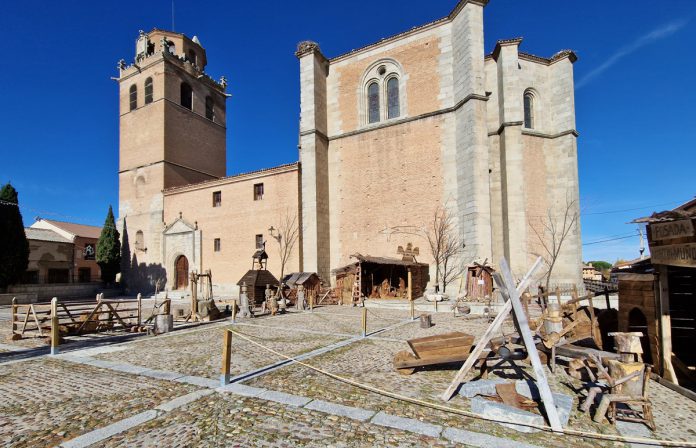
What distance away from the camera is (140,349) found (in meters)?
8.78

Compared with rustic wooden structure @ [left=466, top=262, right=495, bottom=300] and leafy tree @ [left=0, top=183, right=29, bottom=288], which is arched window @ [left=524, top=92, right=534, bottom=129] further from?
leafy tree @ [left=0, top=183, right=29, bottom=288]

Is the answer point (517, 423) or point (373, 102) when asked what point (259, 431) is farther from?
point (373, 102)

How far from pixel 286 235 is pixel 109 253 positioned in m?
17.3

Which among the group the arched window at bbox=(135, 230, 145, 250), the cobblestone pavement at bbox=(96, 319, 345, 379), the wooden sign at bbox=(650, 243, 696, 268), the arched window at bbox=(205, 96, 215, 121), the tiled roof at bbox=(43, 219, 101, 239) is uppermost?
the arched window at bbox=(205, 96, 215, 121)

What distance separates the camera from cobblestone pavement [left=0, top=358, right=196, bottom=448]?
170 inches

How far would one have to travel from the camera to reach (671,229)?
18.4ft

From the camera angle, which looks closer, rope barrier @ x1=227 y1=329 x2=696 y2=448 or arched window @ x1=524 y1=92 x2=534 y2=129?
rope barrier @ x1=227 y1=329 x2=696 y2=448

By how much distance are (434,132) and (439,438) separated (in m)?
20.4

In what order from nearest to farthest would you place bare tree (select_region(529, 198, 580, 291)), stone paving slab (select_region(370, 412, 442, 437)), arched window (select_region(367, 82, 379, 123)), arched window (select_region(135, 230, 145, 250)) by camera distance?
1. stone paving slab (select_region(370, 412, 442, 437))
2. bare tree (select_region(529, 198, 580, 291))
3. arched window (select_region(367, 82, 379, 123))
4. arched window (select_region(135, 230, 145, 250))

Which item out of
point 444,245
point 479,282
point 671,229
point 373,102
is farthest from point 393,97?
point 671,229

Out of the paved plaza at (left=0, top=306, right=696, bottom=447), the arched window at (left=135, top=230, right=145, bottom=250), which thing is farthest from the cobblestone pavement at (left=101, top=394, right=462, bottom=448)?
the arched window at (left=135, top=230, right=145, bottom=250)

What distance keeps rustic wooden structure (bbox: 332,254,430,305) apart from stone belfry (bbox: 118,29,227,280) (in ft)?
54.2

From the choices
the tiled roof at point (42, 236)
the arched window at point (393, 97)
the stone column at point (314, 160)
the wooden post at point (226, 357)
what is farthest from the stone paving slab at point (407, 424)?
the tiled roof at point (42, 236)

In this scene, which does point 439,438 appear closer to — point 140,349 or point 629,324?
point 629,324
